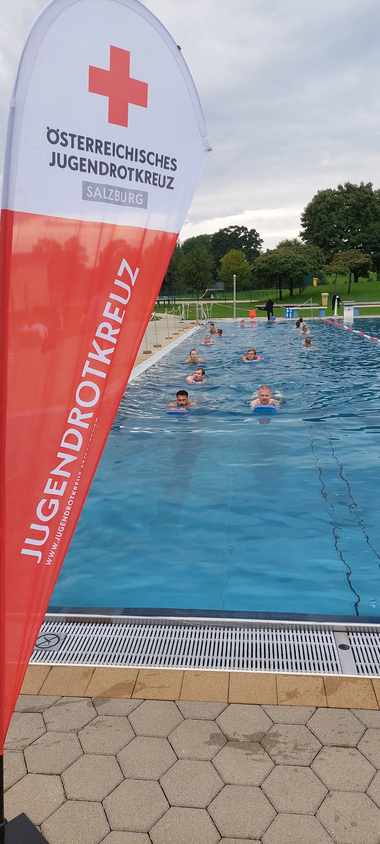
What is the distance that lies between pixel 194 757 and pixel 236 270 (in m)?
65.9

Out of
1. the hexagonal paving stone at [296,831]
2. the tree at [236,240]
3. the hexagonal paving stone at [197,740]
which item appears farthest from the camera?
the tree at [236,240]

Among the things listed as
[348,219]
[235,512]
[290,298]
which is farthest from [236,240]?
[235,512]

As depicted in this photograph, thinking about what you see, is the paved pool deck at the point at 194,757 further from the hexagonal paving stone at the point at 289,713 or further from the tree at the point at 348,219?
the tree at the point at 348,219

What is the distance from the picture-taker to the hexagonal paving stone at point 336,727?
296 cm

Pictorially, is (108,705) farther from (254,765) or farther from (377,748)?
(377,748)

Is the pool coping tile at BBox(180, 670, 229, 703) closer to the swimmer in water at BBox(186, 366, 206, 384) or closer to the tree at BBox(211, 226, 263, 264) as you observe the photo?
the swimmer in water at BBox(186, 366, 206, 384)

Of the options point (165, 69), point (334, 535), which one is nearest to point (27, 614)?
point (165, 69)

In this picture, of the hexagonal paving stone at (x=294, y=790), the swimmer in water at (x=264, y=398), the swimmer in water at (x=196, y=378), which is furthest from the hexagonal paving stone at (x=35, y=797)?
the swimmer in water at (x=196, y=378)

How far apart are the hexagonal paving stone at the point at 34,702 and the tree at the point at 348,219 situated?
6147 cm

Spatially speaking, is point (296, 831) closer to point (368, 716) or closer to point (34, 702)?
point (368, 716)

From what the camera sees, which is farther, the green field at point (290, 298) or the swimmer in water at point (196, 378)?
the green field at point (290, 298)

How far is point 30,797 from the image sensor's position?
2.67 meters

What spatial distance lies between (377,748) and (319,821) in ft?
1.77

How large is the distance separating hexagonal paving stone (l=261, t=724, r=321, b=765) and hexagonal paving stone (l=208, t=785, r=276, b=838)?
0.24 metres
